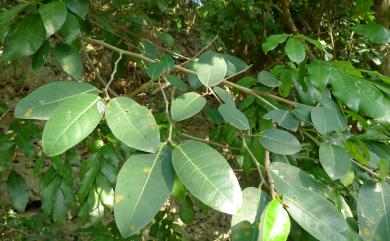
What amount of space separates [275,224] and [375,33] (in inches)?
30.3

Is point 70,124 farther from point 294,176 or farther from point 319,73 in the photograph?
point 319,73

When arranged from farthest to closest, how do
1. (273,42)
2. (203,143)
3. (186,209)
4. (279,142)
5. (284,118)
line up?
1. (186,209)
2. (273,42)
3. (284,118)
4. (279,142)
5. (203,143)

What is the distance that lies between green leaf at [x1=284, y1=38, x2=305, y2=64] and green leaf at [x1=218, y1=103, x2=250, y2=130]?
11.2 inches

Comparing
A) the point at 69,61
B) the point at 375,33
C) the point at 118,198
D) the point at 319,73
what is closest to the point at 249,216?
the point at 118,198

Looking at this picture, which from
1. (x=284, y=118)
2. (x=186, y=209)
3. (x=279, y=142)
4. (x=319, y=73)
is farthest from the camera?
(x=186, y=209)

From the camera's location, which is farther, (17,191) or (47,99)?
(17,191)

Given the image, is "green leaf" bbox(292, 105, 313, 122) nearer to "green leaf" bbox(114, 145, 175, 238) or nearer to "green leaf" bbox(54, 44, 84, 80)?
"green leaf" bbox(114, 145, 175, 238)

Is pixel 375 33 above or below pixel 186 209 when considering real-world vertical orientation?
above

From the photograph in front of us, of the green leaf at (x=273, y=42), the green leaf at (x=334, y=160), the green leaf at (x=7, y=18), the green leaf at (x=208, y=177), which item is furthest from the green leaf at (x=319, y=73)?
the green leaf at (x=7, y=18)

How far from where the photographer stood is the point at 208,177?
0.52 meters

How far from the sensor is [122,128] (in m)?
0.56

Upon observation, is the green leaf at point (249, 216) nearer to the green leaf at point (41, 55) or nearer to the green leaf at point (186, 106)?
the green leaf at point (186, 106)

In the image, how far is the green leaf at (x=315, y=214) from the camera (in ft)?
1.73

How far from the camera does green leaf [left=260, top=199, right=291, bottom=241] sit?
46 centimetres
